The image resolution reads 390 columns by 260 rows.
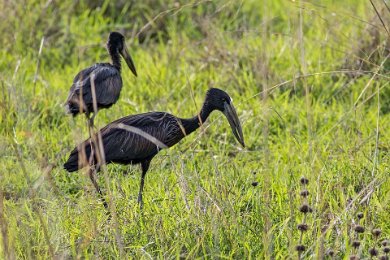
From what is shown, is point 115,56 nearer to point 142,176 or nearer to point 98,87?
point 98,87

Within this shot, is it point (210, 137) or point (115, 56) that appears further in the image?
point (115, 56)

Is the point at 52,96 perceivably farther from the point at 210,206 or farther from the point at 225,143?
the point at 210,206

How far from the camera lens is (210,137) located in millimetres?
7395

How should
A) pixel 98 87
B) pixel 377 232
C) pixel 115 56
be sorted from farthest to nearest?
pixel 115 56 → pixel 98 87 → pixel 377 232

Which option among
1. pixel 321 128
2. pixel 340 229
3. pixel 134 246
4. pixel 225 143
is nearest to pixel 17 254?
pixel 134 246

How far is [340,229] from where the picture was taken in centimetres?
514

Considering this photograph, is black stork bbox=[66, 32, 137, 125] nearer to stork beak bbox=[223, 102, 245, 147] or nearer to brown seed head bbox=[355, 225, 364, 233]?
stork beak bbox=[223, 102, 245, 147]

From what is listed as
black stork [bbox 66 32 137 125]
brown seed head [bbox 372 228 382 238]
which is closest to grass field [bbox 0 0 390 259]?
brown seed head [bbox 372 228 382 238]

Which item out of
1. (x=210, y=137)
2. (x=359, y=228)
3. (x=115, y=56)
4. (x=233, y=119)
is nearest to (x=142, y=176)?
(x=233, y=119)

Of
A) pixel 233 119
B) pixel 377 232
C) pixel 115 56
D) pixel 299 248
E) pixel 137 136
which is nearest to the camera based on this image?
pixel 299 248

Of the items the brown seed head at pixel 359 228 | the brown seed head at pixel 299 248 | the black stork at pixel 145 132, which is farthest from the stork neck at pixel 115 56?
the brown seed head at pixel 299 248

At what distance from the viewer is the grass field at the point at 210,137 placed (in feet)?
16.6

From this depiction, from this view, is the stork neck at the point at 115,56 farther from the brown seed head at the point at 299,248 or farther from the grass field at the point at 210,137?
the brown seed head at the point at 299,248

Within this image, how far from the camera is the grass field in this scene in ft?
16.6
